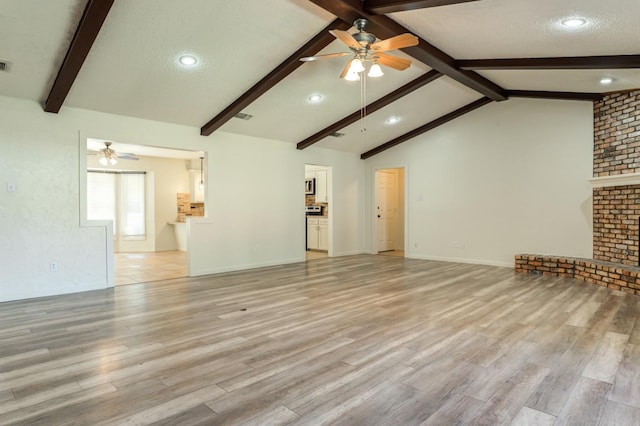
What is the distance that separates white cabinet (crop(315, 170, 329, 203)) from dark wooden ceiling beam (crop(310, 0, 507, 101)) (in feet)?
13.7

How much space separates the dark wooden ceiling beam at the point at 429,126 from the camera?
714 cm

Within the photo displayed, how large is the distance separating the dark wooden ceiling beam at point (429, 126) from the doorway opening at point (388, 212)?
561 mm

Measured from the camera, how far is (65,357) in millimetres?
2768

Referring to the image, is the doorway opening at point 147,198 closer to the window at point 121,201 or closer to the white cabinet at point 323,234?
the window at point 121,201

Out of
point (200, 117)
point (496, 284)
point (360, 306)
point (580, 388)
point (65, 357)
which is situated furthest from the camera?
point (200, 117)

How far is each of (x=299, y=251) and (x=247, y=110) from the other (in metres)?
3.18

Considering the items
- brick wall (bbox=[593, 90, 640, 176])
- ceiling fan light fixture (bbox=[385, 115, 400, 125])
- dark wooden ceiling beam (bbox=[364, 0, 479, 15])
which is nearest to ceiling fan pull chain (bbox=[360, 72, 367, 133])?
ceiling fan light fixture (bbox=[385, 115, 400, 125])

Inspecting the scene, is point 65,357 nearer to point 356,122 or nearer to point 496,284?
point 496,284

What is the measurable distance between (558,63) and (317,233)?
642 centimetres

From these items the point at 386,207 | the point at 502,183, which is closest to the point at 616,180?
the point at 502,183

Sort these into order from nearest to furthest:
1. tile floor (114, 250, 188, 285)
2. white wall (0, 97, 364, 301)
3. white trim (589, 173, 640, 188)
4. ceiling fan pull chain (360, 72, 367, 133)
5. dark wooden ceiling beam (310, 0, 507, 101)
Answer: dark wooden ceiling beam (310, 0, 507, 101)
white wall (0, 97, 364, 301)
white trim (589, 173, 640, 188)
ceiling fan pull chain (360, 72, 367, 133)
tile floor (114, 250, 188, 285)

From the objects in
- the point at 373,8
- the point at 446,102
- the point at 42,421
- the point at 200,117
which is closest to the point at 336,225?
the point at 446,102

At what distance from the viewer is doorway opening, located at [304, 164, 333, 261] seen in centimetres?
921

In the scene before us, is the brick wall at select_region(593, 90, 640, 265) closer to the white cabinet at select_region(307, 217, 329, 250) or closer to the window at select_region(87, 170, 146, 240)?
the white cabinet at select_region(307, 217, 329, 250)
